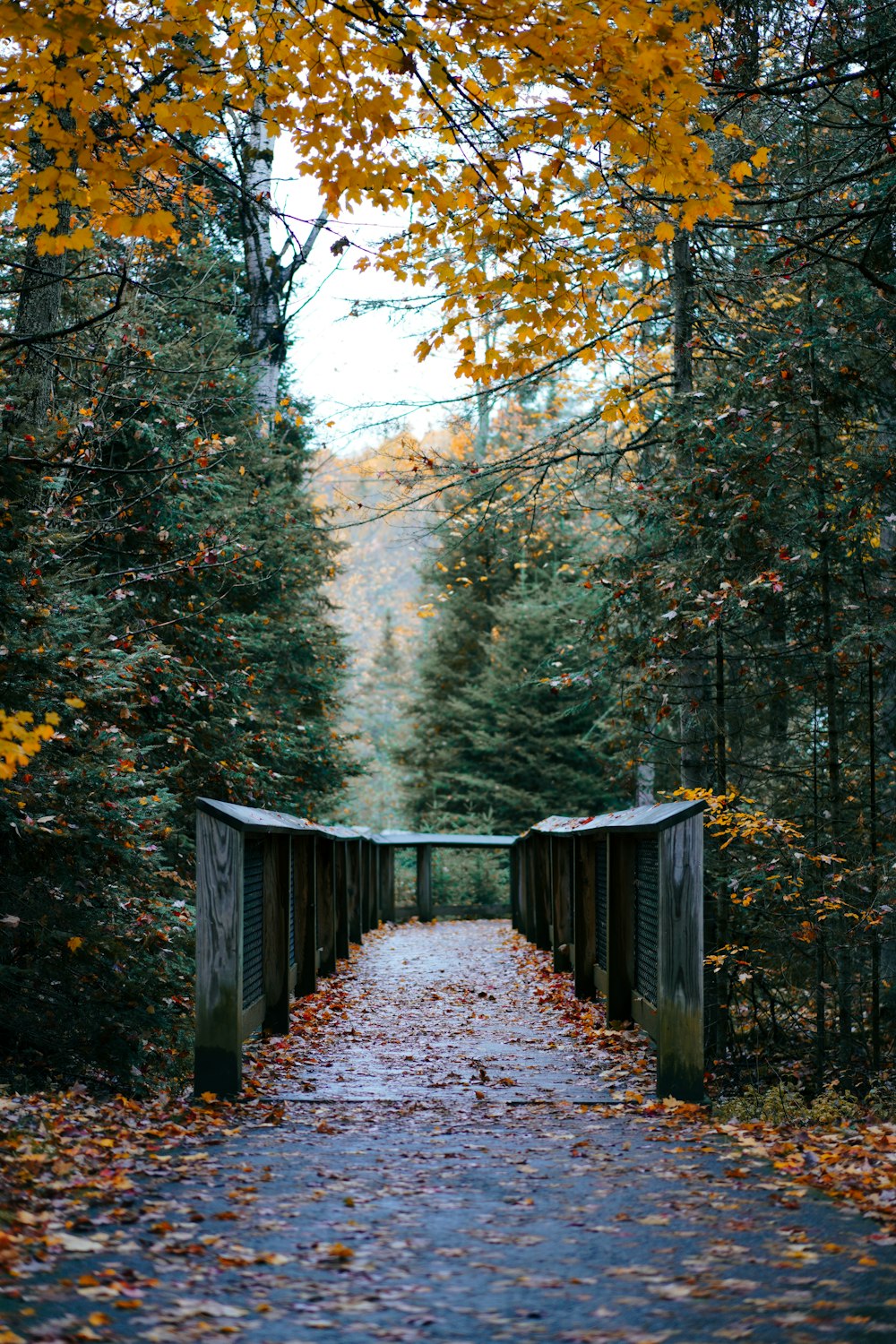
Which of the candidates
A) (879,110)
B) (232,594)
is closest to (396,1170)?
(879,110)

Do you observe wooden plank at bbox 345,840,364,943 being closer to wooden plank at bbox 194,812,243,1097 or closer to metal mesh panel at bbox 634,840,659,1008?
metal mesh panel at bbox 634,840,659,1008

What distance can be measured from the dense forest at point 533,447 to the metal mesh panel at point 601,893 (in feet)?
2.49

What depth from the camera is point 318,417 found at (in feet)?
59.3

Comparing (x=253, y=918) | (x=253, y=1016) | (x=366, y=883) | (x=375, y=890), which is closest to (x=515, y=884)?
(x=375, y=890)

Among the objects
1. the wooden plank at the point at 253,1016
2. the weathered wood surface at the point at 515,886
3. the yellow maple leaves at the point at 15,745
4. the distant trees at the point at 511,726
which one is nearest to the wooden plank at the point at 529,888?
the weathered wood surface at the point at 515,886

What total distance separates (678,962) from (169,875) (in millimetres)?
3322

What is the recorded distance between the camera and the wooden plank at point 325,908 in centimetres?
1015

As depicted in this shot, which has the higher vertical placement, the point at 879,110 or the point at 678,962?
the point at 879,110

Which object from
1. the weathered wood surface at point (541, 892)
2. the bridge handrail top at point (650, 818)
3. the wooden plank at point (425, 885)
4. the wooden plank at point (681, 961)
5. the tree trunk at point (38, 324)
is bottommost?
the wooden plank at point (425, 885)

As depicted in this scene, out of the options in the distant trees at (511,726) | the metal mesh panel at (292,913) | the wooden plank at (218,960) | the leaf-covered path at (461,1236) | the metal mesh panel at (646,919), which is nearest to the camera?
the leaf-covered path at (461,1236)

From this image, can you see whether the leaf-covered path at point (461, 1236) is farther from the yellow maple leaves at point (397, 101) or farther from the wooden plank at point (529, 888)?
the wooden plank at point (529, 888)

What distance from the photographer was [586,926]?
860cm

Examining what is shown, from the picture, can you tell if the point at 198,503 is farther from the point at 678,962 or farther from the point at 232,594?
the point at 678,962

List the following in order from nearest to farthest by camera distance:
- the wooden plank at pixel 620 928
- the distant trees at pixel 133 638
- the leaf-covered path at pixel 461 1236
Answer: the leaf-covered path at pixel 461 1236, the distant trees at pixel 133 638, the wooden plank at pixel 620 928
